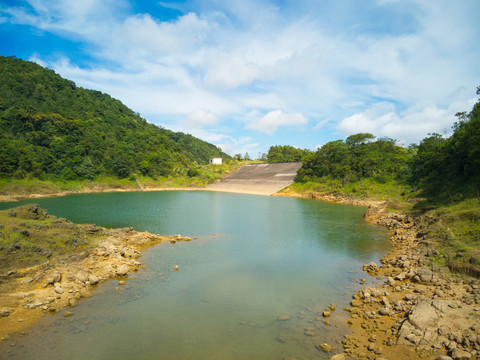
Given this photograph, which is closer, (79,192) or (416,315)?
(416,315)

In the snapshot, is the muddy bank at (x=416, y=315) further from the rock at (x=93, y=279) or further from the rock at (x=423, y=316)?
the rock at (x=93, y=279)

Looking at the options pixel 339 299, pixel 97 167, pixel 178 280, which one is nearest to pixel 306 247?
pixel 339 299

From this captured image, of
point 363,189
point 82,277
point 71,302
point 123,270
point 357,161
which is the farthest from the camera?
point 357,161

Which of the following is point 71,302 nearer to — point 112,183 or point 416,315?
point 416,315

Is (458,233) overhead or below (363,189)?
below

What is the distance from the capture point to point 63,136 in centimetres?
6719

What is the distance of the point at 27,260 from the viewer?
1296 cm

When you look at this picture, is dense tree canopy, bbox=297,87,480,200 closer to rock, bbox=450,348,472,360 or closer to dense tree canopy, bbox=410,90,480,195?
dense tree canopy, bbox=410,90,480,195

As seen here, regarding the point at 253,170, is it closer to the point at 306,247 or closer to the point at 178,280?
the point at 306,247

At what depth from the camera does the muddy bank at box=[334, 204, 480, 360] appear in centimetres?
768

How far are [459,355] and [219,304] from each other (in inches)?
317

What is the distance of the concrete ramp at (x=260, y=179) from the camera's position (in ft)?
217

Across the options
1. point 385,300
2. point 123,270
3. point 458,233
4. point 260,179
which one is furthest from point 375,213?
point 260,179

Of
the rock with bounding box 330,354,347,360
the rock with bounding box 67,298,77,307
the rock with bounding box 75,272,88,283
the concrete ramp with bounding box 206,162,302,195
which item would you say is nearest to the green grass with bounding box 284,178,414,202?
the concrete ramp with bounding box 206,162,302,195
